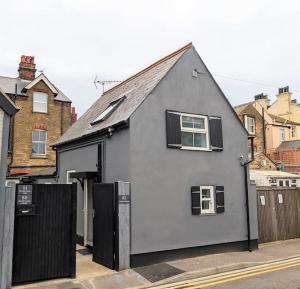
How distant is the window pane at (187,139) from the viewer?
36.7 ft

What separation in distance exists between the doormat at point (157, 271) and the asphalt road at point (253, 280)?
56cm

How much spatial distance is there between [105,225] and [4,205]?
304 centimetres

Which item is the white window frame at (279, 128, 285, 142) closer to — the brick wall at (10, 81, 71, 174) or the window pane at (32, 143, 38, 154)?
the brick wall at (10, 81, 71, 174)

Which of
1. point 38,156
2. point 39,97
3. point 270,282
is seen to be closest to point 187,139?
point 270,282

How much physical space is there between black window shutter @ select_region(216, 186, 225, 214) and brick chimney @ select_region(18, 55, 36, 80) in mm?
21549

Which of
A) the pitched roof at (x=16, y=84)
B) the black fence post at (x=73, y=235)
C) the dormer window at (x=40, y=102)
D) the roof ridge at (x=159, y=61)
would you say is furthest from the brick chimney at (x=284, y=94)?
the black fence post at (x=73, y=235)

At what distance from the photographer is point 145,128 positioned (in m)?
10.2

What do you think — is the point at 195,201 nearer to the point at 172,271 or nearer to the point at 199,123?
the point at 172,271

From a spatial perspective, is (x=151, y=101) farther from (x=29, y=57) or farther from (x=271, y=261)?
(x=29, y=57)

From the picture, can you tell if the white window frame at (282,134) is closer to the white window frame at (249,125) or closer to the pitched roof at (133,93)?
the white window frame at (249,125)

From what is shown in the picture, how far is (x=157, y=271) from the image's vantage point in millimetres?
8945

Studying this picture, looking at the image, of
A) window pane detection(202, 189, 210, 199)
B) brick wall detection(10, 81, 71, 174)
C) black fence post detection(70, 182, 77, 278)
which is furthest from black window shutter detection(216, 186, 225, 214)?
brick wall detection(10, 81, 71, 174)

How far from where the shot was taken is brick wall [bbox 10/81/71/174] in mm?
24125

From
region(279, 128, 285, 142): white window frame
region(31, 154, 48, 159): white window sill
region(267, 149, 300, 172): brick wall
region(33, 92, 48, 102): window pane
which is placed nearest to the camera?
region(31, 154, 48, 159): white window sill
